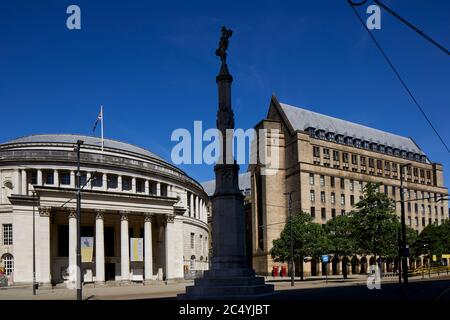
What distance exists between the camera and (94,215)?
74.0 meters

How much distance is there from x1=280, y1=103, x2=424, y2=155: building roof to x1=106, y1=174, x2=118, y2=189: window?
39783 mm

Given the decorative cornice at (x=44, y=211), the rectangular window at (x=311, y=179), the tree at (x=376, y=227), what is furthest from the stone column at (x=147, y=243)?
the rectangular window at (x=311, y=179)

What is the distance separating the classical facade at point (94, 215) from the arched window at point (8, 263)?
129 millimetres

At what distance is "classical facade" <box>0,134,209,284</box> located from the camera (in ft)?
218

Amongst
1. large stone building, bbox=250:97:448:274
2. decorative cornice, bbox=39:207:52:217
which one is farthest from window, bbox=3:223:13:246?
large stone building, bbox=250:97:448:274

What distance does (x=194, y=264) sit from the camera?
3615 inches

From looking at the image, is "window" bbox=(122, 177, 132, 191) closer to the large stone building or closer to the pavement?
the pavement

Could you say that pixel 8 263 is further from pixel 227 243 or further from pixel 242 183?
pixel 242 183

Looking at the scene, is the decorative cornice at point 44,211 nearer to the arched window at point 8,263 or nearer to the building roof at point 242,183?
the arched window at point 8,263

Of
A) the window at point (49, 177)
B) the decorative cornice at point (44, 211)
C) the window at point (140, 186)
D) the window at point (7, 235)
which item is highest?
the window at point (49, 177)

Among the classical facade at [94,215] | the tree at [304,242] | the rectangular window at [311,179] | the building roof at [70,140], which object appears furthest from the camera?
the rectangular window at [311,179]

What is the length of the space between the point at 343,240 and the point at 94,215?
36420 millimetres

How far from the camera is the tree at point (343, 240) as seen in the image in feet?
230
